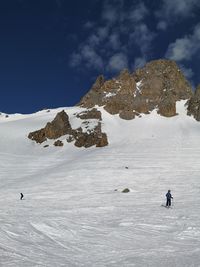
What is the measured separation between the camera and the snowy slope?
16359mm

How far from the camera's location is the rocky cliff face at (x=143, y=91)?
110 metres

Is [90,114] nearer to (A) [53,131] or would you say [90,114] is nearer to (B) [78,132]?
(A) [53,131]

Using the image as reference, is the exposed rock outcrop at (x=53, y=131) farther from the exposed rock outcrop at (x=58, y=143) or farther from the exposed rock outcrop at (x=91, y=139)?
the exposed rock outcrop at (x=91, y=139)

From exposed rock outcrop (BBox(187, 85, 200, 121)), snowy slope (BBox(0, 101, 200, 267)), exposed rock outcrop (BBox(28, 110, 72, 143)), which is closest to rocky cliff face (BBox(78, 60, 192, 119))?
exposed rock outcrop (BBox(187, 85, 200, 121))

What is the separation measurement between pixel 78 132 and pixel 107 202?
191ft

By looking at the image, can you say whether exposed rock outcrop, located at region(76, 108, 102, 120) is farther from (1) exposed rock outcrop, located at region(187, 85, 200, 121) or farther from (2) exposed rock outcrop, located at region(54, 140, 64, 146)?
(1) exposed rock outcrop, located at region(187, 85, 200, 121)

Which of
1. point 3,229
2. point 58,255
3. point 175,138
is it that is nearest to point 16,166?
point 175,138

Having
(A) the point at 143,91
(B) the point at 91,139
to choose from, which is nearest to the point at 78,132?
(B) the point at 91,139

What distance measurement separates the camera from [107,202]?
35.5 meters

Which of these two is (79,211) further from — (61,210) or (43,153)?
(43,153)

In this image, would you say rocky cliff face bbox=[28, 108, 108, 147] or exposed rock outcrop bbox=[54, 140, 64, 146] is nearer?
rocky cliff face bbox=[28, 108, 108, 147]

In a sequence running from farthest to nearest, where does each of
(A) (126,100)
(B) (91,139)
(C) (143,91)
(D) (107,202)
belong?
(C) (143,91)
(A) (126,100)
(B) (91,139)
(D) (107,202)

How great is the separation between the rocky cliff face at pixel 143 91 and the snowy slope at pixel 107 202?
44.7ft

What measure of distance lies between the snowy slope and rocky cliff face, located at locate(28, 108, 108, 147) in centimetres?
284
